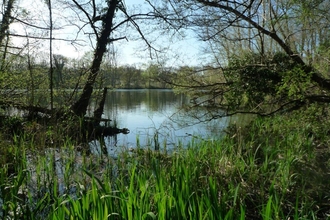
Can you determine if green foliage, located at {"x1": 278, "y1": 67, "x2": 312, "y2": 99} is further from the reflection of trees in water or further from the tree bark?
the reflection of trees in water

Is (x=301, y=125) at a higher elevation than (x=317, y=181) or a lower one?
higher

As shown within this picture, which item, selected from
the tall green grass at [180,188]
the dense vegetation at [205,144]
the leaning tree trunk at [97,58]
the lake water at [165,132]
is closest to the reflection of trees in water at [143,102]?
the lake water at [165,132]

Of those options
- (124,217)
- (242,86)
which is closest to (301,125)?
(242,86)

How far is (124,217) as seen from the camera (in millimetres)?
1996

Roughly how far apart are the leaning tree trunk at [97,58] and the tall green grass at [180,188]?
361 cm

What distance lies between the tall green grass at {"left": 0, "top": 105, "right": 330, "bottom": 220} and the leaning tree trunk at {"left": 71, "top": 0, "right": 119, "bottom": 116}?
11.9ft

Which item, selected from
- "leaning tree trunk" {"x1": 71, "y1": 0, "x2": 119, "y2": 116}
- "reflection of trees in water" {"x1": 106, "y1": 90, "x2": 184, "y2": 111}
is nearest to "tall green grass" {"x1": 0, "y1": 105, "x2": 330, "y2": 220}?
"leaning tree trunk" {"x1": 71, "y1": 0, "x2": 119, "y2": 116}

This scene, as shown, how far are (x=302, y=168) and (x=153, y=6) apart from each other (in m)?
7.22

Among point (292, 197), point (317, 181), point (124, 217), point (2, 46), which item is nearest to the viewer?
point (124, 217)

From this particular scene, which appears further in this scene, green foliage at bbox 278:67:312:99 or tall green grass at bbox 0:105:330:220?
green foliage at bbox 278:67:312:99

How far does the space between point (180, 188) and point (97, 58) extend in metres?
7.13

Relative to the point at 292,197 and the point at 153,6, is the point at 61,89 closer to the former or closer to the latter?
the point at 153,6

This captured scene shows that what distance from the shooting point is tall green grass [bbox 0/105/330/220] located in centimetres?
205

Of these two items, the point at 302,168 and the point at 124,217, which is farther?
the point at 302,168
